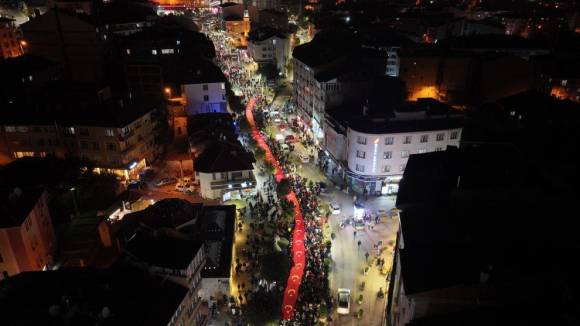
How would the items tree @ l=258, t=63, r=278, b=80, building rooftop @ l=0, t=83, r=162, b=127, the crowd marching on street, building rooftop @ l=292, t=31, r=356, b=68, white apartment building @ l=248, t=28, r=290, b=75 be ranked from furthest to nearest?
1. white apartment building @ l=248, t=28, r=290, b=75
2. tree @ l=258, t=63, r=278, b=80
3. building rooftop @ l=292, t=31, r=356, b=68
4. building rooftop @ l=0, t=83, r=162, b=127
5. the crowd marching on street

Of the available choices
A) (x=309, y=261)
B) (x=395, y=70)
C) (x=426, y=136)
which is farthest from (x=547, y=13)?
(x=309, y=261)

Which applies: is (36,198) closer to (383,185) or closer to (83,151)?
(83,151)

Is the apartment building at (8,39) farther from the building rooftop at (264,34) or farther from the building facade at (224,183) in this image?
the building facade at (224,183)

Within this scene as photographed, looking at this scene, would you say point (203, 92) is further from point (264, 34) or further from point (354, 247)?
point (264, 34)

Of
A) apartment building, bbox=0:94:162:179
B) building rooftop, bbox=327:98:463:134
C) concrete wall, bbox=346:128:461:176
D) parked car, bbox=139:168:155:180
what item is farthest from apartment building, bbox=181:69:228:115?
concrete wall, bbox=346:128:461:176

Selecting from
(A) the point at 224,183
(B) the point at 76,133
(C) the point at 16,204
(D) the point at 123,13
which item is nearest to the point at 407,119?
(A) the point at 224,183

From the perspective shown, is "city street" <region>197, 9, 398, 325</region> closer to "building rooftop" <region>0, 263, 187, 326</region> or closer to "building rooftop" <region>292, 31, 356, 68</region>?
"building rooftop" <region>292, 31, 356, 68</region>
